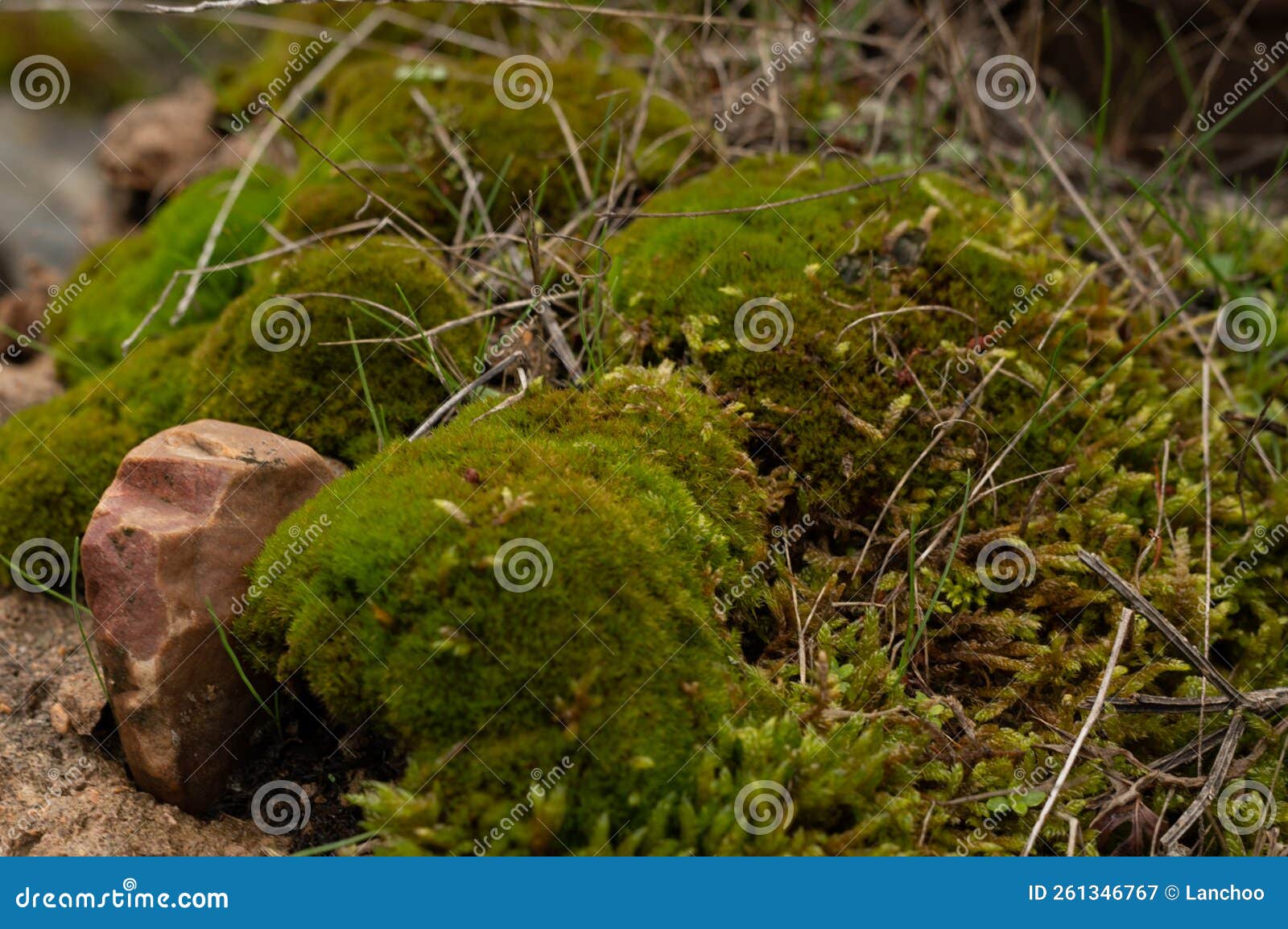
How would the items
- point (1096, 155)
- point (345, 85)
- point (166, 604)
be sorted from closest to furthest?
point (166, 604)
point (1096, 155)
point (345, 85)

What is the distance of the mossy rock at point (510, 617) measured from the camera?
2.20 metres

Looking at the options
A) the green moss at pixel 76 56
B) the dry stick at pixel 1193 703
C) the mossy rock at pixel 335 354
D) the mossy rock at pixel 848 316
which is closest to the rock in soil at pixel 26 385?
the mossy rock at pixel 335 354

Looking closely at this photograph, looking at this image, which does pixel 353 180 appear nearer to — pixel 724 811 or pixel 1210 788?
pixel 724 811

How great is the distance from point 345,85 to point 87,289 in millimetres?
1911

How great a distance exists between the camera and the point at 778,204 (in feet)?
11.4

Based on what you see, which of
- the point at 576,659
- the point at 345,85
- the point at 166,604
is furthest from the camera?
the point at 345,85

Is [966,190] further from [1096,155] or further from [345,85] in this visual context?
[345,85]

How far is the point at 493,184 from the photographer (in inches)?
167

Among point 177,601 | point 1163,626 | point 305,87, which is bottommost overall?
point 177,601

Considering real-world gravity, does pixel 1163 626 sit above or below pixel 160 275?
above

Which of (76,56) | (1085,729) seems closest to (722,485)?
(1085,729)

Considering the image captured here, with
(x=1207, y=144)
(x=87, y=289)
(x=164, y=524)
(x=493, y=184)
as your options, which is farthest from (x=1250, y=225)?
(x=87, y=289)

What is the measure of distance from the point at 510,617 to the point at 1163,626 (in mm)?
1913

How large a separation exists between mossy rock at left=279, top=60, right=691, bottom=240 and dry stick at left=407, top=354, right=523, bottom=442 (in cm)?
110
